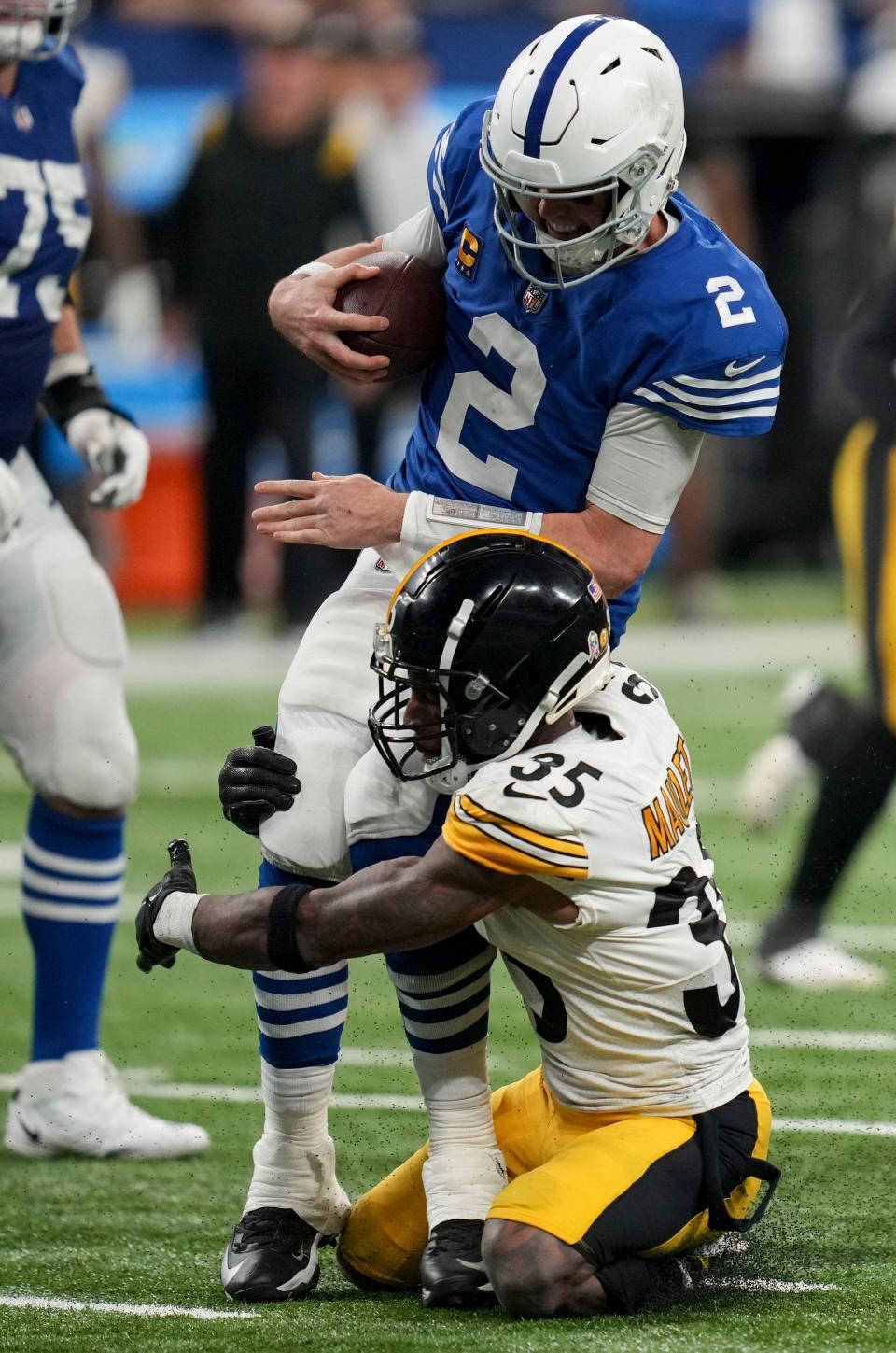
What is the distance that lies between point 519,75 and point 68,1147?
2005 millimetres

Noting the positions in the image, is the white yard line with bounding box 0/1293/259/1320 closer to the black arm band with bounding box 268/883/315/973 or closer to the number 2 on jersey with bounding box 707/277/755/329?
the black arm band with bounding box 268/883/315/973

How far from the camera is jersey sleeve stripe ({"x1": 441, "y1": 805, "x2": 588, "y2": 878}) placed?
9.22 ft

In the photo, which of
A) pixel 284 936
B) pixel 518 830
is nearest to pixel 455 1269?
pixel 284 936

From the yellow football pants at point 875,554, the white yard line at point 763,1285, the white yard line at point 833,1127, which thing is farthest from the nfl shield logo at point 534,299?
the yellow football pants at point 875,554

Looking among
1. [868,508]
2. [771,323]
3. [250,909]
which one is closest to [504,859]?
[250,909]

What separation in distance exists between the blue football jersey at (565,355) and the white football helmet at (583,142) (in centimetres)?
7

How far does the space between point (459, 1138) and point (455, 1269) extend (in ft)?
0.69

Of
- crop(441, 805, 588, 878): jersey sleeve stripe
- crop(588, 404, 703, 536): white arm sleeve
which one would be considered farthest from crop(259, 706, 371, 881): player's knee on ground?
crop(588, 404, 703, 536): white arm sleeve

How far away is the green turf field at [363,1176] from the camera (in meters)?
2.88

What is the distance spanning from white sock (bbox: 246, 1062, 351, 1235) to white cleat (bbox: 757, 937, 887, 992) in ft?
6.28

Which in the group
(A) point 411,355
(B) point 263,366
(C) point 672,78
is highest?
(C) point 672,78

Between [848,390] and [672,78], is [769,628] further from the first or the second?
[672,78]

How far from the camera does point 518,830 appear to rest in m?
2.81

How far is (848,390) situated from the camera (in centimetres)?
499
